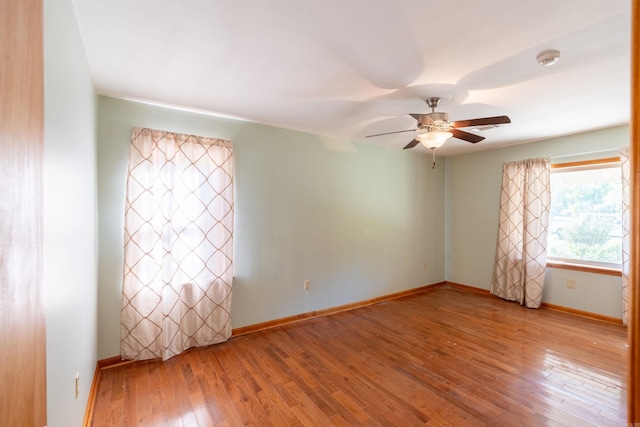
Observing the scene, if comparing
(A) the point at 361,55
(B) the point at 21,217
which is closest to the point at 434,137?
(A) the point at 361,55

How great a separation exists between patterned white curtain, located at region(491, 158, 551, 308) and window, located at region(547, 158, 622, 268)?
0.65ft

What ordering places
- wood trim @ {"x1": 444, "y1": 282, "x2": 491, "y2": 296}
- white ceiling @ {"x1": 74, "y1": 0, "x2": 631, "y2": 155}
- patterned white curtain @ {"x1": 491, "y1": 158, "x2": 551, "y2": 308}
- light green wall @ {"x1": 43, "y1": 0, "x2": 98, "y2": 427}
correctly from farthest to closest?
1. wood trim @ {"x1": 444, "y1": 282, "x2": 491, "y2": 296}
2. patterned white curtain @ {"x1": 491, "y1": 158, "x2": 551, "y2": 308}
3. white ceiling @ {"x1": 74, "y1": 0, "x2": 631, "y2": 155}
4. light green wall @ {"x1": 43, "y1": 0, "x2": 98, "y2": 427}

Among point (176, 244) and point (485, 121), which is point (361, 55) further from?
point (176, 244)

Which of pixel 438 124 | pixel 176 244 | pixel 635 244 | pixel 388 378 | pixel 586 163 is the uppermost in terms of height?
pixel 438 124

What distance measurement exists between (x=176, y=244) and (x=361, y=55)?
2323 millimetres

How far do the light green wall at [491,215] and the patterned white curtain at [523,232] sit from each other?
18 cm

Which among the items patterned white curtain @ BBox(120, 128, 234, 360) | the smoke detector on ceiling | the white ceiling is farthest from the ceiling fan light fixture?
patterned white curtain @ BBox(120, 128, 234, 360)

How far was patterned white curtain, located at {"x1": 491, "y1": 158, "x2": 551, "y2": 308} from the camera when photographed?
3736mm

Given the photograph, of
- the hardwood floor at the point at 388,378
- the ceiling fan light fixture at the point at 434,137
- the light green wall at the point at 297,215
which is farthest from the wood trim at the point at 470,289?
the ceiling fan light fixture at the point at 434,137

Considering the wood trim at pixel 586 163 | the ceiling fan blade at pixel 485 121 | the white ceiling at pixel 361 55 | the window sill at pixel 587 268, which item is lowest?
the window sill at pixel 587 268

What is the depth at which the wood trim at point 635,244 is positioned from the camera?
1.55 feet

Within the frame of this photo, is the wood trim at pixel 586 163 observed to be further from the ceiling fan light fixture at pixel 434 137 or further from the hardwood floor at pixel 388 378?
→ the ceiling fan light fixture at pixel 434 137

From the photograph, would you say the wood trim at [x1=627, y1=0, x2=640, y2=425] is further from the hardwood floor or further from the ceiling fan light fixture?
the ceiling fan light fixture

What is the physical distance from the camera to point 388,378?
219 cm
